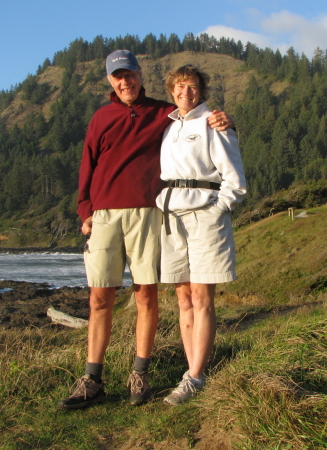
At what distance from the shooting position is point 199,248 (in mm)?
3299

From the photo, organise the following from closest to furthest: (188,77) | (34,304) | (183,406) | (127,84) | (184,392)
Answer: (183,406), (184,392), (188,77), (127,84), (34,304)

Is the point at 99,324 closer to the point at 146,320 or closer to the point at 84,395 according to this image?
the point at 146,320

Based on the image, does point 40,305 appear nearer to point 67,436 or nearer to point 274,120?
point 67,436

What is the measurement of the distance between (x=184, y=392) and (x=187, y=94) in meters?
1.97

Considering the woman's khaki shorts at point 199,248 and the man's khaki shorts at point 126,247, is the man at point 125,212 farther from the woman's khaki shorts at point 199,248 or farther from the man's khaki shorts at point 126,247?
the woman's khaki shorts at point 199,248

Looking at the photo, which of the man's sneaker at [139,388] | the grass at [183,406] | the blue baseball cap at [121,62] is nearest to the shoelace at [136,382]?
the man's sneaker at [139,388]

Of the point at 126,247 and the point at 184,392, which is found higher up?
the point at 126,247

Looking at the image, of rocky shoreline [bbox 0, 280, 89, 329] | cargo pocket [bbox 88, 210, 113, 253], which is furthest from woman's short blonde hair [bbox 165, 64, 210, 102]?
rocky shoreline [bbox 0, 280, 89, 329]

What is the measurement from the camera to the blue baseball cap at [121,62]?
346cm

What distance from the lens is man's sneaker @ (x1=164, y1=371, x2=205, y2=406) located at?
3097 mm

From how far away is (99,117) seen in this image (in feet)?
11.8

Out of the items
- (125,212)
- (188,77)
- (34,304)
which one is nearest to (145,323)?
(125,212)

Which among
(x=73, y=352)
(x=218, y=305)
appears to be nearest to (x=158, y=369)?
(x=73, y=352)

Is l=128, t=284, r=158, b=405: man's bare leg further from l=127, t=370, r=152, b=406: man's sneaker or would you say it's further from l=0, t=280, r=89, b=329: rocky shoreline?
l=0, t=280, r=89, b=329: rocky shoreline
